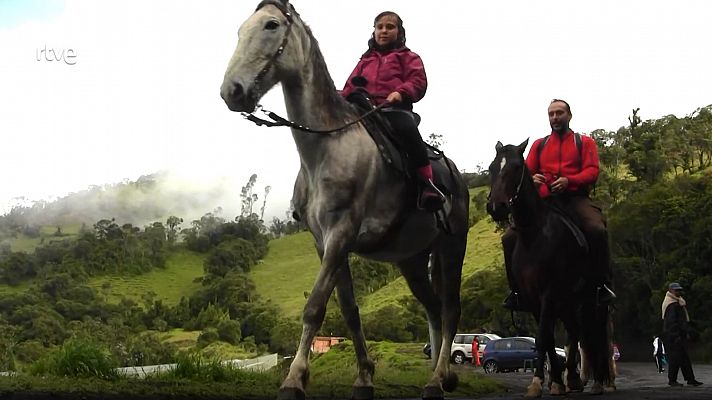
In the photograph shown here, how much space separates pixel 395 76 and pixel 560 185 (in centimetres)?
314

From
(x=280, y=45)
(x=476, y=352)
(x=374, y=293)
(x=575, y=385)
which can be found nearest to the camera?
(x=280, y=45)

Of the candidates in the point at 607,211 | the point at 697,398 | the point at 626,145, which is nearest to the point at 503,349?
the point at 607,211

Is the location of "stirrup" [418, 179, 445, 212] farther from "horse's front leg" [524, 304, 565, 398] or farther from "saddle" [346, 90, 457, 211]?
"horse's front leg" [524, 304, 565, 398]

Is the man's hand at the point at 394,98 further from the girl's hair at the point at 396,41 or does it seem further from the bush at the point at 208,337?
the bush at the point at 208,337

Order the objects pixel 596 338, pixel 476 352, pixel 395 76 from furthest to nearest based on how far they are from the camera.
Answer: pixel 476 352 → pixel 596 338 → pixel 395 76

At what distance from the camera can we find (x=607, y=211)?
72.8 m

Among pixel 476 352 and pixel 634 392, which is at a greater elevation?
pixel 476 352

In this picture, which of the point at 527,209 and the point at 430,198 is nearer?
the point at 430,198

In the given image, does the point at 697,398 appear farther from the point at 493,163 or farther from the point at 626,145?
the point at 626,145

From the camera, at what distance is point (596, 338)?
10633 millimetres

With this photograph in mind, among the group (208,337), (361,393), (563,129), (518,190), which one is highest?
(563,129)

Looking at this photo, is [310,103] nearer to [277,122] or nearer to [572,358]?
[277,122]

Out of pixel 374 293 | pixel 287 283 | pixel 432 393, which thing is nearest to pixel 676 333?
pixel 432 393

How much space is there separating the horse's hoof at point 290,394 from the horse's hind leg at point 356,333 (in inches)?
64.8
